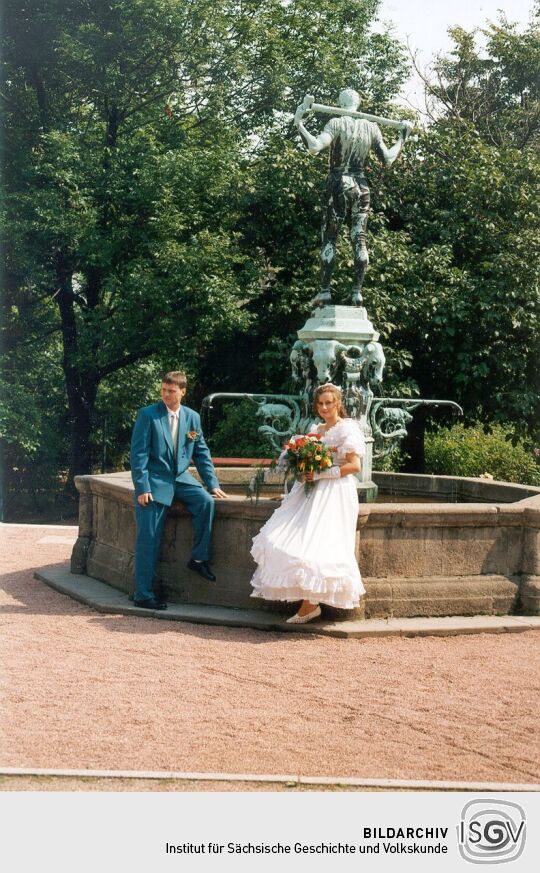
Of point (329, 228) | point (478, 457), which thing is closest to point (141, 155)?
point (478, 457)

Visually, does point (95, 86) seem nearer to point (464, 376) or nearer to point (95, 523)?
point (464, 376)

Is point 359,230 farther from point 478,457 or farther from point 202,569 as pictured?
point 478,457

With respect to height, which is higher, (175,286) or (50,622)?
(175,286)

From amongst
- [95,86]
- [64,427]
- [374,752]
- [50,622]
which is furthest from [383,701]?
[64,427]

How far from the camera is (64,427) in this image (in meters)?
24.2

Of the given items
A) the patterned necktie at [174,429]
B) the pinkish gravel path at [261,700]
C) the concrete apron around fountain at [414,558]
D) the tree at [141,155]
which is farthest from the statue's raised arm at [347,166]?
the tree at [141,155]

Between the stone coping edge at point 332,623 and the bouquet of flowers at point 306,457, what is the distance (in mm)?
957

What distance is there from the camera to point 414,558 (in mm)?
8078

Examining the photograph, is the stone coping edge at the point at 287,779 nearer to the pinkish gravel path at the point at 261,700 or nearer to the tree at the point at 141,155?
the pinkish gravel path at the point at 261,700

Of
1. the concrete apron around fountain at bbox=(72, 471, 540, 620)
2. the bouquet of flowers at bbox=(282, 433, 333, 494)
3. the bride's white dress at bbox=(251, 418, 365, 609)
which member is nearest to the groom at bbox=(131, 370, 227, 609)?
the concrete apron around fountain at bbox=(72, 471, 540, 620)

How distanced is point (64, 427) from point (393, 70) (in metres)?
10.3

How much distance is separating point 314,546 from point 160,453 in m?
1.47

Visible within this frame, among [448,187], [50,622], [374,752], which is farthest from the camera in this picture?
[448,187]

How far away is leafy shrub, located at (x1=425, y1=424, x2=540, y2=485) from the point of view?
2189 cm
